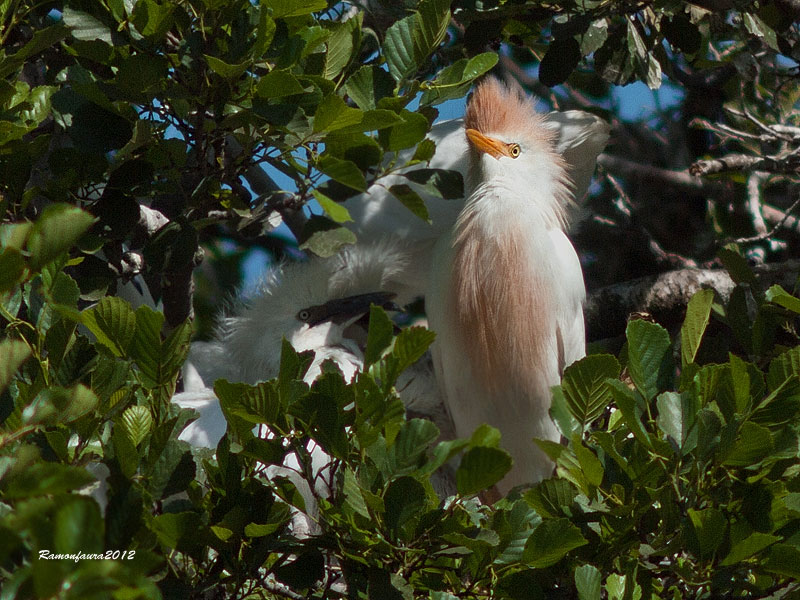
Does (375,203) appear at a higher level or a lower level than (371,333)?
lower

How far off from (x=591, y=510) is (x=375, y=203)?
152 centimetres

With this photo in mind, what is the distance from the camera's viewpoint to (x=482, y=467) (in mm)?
919

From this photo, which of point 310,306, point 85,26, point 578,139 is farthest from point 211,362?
point 85,26

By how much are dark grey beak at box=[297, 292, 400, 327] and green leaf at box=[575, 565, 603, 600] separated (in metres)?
1.63

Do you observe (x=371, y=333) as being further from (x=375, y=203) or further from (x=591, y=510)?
(x=375, y=203)

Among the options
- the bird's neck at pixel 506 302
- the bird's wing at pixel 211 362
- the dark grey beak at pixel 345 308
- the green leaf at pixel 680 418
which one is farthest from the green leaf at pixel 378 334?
the bird's wing at pixel 211 362

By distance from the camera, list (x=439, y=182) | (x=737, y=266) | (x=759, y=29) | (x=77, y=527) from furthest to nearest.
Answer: (x=759, y=29)
(x=737, y=266)
(x=439, y=182)
(x=77, y=527)

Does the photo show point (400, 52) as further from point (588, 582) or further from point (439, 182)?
point (588, 582)

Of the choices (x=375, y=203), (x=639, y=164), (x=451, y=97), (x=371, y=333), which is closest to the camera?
(x=371, y=333)

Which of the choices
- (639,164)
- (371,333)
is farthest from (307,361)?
(639,164)

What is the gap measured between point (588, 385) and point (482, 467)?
12.9 inches

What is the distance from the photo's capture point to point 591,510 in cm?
114

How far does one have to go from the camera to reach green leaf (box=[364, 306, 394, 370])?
3.40 feet

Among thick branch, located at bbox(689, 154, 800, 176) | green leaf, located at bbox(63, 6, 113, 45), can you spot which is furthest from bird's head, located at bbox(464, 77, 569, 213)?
green leaf, located at bbox(63, 6, 113, 45)
